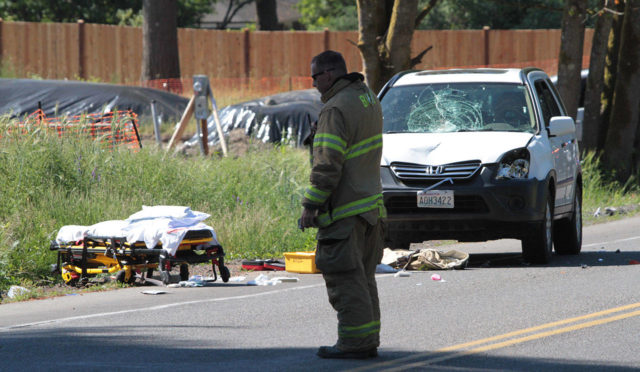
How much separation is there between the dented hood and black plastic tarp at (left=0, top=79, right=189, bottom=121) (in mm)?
10140

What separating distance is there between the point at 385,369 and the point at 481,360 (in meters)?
0.68

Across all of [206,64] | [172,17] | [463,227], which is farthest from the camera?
[206,64]

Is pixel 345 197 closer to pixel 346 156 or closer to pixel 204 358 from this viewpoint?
pixel 346 156

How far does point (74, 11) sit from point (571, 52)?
30506 mm

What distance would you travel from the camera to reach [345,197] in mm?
6793

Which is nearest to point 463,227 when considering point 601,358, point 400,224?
point 400,224

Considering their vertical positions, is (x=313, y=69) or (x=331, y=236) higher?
(x=313, y=69)

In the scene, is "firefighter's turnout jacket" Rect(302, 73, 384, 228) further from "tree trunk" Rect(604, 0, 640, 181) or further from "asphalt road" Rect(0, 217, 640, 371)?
"tree trunk" Rect(604, 0, 640, 181)

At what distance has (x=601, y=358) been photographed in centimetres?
697

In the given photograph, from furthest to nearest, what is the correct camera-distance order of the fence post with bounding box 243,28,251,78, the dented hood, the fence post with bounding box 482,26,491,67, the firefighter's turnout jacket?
1. the fence post with bounding box 482,26,491,67
2. the fence post with bounding box 243,28,251,78
3. the dented hood
4. the firefighter's turnout jacket

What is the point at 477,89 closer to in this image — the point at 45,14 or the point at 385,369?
the point at 385,369

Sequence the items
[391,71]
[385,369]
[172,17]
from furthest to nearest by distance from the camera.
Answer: [172,17]
[391,71]
[385,369]

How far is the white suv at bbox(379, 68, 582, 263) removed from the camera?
11250 mm

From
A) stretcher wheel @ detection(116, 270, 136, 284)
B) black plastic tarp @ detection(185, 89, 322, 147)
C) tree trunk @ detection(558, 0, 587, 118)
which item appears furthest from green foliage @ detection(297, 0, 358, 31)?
stretcher wheel @ detection(116, 270, 136, 284)
